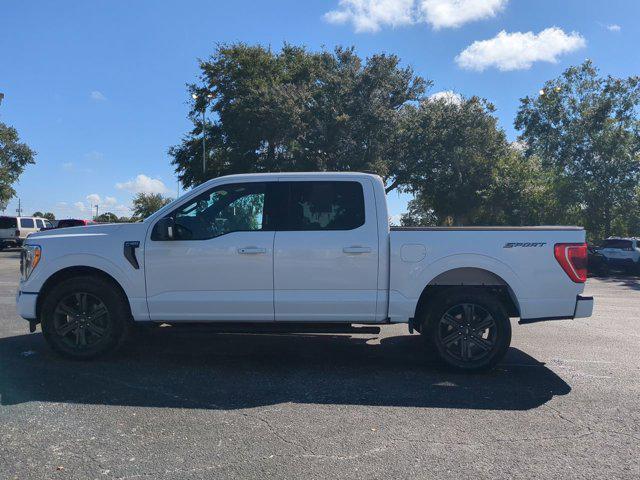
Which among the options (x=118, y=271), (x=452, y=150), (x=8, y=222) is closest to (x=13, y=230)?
(x=8, y=222)

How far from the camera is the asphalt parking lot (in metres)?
3.55

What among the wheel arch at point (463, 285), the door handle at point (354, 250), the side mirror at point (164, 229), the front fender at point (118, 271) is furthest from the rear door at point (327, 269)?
the front fender at point (118, 271)

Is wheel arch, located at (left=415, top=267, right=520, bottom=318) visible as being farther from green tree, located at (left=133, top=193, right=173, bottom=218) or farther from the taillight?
green tree, located at (left=133, top=193, right=173, bottom=218)

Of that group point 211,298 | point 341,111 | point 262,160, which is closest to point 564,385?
point 211,298

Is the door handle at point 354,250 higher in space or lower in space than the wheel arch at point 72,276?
higher

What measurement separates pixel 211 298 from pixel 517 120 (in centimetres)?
2977

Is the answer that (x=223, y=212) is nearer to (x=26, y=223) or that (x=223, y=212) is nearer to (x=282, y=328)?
(x=282, y=328)

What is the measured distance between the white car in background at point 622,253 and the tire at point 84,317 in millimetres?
21758

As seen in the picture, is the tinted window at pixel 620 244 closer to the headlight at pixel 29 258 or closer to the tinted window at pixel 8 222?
the headlight at pixel 29 258

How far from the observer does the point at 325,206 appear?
5812mm

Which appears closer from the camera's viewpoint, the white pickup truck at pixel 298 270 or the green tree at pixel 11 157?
the white pickup truck at pixel 298 270

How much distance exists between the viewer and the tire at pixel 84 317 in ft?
18.9

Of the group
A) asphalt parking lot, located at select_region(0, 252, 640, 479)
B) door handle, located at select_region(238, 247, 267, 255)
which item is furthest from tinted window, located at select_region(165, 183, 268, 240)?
asphalt parking lot, located at select_region(0, 252, 640, 479)

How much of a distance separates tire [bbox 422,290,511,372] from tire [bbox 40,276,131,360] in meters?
3.34
